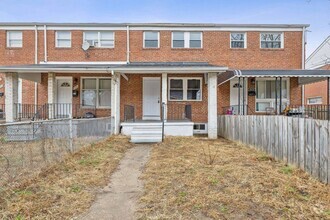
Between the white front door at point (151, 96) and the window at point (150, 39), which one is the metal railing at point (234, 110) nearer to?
the white front door at point (151, 96)

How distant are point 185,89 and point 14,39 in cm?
1093

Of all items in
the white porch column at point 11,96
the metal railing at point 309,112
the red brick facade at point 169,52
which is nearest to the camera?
the white porch column at point 11,96

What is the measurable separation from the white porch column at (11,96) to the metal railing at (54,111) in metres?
1.60

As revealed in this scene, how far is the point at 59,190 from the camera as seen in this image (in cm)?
451

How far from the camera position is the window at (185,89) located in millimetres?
15352

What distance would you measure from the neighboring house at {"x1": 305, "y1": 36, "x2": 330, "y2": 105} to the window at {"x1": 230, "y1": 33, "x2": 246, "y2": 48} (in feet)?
29.4

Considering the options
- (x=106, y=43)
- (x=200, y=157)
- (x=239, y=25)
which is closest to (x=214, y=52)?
(x=239, y=25)

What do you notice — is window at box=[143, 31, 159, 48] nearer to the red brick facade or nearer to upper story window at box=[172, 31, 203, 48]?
the red brick facade

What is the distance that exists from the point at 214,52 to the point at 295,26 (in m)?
5.17

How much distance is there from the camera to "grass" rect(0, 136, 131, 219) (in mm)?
3646

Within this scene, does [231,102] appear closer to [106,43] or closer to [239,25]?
[239,25]

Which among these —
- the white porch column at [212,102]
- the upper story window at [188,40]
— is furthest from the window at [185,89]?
the white porch column at [212,102]

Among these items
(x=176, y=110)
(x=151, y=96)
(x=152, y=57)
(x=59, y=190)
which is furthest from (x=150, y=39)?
(x=59, y=190)

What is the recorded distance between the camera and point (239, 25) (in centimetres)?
1628
